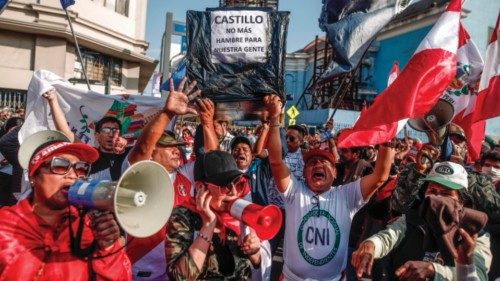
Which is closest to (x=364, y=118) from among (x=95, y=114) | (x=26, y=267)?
(x=26, y=267)

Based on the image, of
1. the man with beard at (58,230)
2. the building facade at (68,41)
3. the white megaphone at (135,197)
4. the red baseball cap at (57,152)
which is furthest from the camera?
the building facade at (68,41)

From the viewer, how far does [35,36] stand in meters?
16.7

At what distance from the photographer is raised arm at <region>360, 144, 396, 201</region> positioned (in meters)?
3.16

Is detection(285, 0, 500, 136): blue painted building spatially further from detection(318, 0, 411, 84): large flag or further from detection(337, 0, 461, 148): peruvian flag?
detection(337, 0, 461, 148): peruvian flag

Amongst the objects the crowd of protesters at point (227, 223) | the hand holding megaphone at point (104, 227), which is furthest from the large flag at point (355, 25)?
the hand holding megaphone at point (104, 227)

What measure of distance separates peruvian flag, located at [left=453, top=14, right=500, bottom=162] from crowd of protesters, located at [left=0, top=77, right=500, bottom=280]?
559 mm

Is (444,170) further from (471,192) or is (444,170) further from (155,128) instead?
(155,128)

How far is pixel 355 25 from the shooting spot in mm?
5133

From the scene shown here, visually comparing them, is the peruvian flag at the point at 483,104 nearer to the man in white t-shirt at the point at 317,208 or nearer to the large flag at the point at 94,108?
the man in white t-shirt at the point at 317,208

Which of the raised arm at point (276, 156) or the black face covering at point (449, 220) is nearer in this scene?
the black face covering at point (449, 220)

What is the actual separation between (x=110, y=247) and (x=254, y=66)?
3072 mm

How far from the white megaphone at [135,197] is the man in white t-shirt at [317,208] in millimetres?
1374

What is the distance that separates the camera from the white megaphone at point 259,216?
6.68ft

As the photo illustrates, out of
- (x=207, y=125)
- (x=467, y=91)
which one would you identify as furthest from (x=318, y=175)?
(x=467, y=91)
